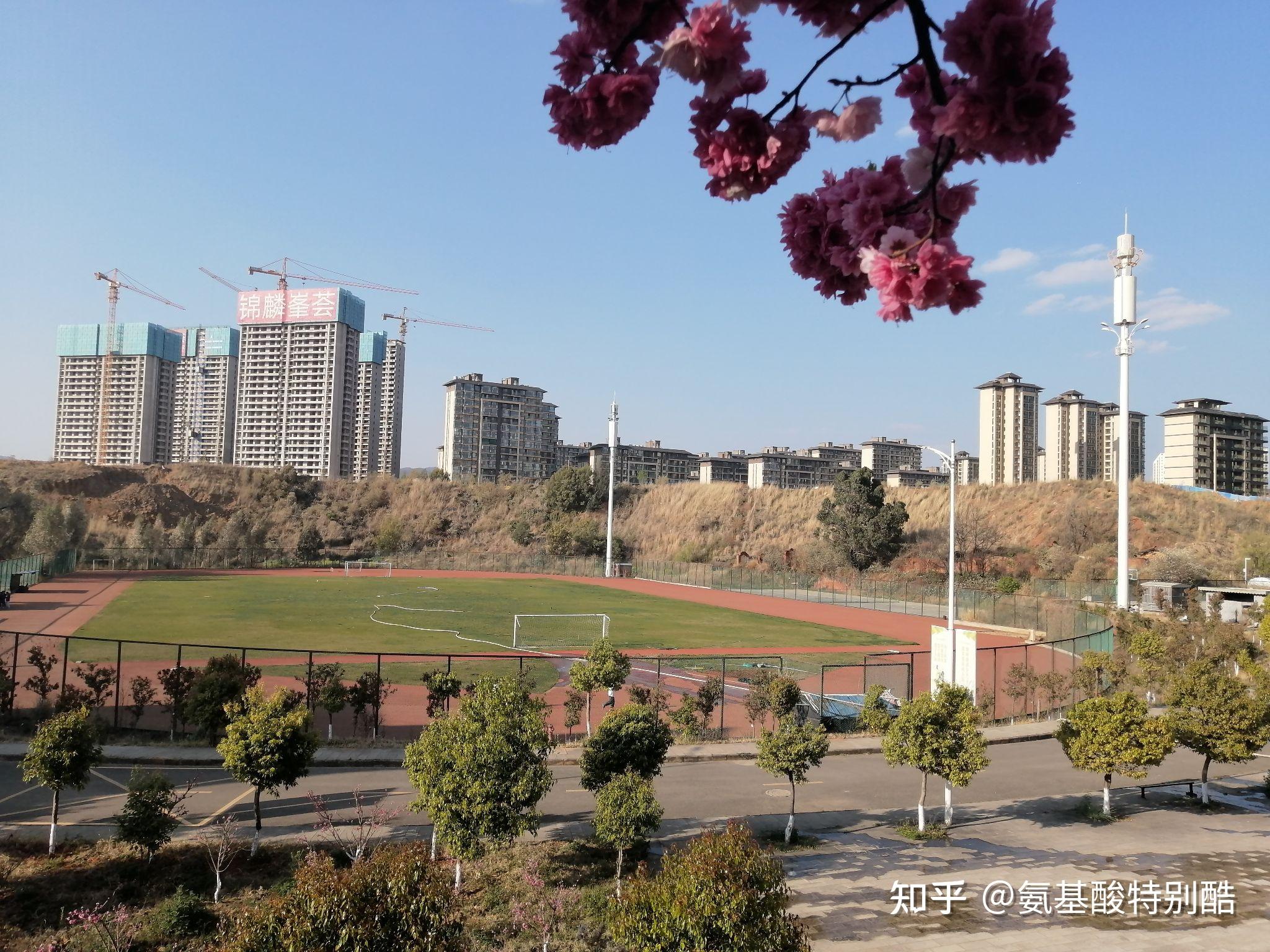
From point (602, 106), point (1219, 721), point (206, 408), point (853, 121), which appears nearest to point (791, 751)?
point (1219, 721)

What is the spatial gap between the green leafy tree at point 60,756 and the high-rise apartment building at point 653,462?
161 meters

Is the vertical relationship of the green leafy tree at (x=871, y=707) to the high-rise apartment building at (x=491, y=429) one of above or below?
below

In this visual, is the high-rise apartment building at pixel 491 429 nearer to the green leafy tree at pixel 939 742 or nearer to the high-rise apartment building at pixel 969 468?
the high-rise apartment building at pixel 969 468

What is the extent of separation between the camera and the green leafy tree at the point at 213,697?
64.5 ft

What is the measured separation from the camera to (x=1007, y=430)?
12250cm

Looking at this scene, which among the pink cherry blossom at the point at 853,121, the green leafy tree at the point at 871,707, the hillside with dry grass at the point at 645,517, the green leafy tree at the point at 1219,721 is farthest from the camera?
the hillside with dry grass at the point at 645,517

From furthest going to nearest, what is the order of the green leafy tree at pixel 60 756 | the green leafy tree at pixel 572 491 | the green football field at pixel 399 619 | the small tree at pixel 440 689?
the green leafy tree at pixel 572 491 < the green football field at pixel 399 619 < the small tree at pixel 440 689 < the green leafy tree at pixel 60 756

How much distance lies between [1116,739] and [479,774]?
42.5 ft

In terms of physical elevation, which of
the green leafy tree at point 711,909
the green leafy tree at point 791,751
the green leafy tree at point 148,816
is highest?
the green leafy tree at point 711,909

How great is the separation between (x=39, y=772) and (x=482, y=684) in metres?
7.38

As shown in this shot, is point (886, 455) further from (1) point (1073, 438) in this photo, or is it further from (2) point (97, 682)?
(2) point (97, 682)

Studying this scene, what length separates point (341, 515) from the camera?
97750 mm

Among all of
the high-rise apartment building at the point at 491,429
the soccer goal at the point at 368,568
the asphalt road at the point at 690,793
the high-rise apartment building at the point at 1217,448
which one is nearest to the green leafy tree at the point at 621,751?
the asphalt road at the point at 690,793

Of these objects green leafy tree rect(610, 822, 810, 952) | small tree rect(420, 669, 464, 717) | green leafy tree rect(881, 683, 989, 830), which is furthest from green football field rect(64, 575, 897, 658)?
green leafy tree rect(610, 822, 810, 952)
